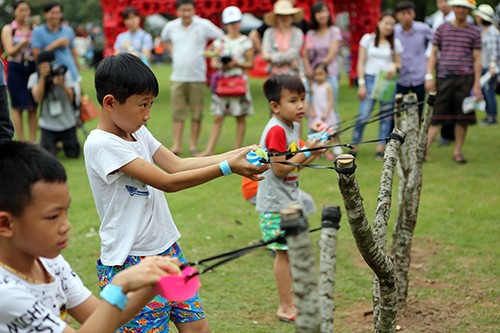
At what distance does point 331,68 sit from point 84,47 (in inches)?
812

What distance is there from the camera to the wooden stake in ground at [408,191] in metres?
4.32

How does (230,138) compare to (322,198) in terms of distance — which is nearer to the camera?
(322,198)

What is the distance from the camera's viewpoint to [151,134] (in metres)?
3.35

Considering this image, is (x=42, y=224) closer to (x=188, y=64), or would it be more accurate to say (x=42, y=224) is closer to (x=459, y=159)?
(x=459, y=159)

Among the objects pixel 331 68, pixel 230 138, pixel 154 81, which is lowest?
pixel 230 138

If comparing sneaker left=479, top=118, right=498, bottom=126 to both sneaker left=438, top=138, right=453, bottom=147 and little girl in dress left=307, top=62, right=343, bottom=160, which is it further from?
little girl in dress left=307, top=62, right=343, bottom=160

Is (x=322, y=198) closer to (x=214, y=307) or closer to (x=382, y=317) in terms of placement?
(x=214, y=307)

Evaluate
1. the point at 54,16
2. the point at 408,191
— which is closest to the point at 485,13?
the point at 54,16

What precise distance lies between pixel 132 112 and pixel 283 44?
6.44 metres

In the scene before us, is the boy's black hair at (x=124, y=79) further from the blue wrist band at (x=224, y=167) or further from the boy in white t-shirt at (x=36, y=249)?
the boy in white t-shirt at (x=36, y=249)

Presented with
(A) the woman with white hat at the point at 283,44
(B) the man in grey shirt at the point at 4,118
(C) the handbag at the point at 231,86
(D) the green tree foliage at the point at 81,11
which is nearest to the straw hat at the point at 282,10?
(A) the woman with white hat at the point at 283,44

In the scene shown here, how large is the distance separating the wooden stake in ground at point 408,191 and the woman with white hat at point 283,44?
4681 mm

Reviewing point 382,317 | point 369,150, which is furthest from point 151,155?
point 369,150

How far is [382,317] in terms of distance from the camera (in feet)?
11.3
